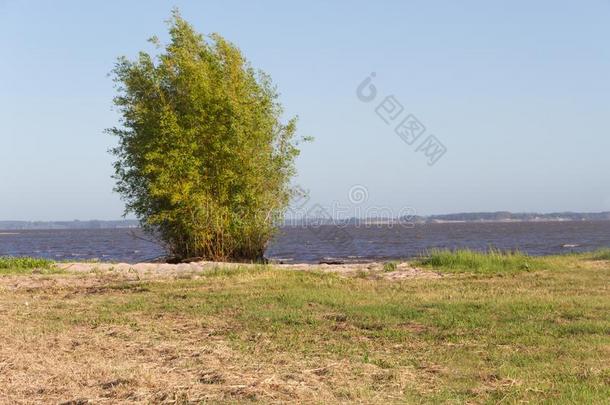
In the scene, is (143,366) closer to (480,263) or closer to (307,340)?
(307,340)

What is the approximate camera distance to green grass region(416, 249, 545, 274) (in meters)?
22.1

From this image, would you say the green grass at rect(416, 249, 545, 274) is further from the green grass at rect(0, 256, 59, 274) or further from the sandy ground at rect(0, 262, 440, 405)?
the green grass at rect(0, 256, 59, 274)

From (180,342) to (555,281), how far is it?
1181cm

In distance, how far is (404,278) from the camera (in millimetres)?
20281

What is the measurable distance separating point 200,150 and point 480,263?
12040mm

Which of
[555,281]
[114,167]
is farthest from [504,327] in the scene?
[114,167]

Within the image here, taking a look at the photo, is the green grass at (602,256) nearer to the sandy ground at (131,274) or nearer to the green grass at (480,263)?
the green grass at (480,263)

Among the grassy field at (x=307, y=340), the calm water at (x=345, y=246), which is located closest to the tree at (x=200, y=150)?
the calm water at (x=345, y=246)

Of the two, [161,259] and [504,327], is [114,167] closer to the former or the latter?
[161,259]

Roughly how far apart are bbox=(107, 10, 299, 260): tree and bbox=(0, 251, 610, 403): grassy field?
26.8ft

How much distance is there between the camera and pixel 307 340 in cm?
1080

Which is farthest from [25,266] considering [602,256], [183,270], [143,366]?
[602,256]

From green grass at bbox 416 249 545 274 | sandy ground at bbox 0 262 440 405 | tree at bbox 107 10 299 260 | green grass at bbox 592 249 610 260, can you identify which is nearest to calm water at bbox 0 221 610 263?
tree at bbox 107 10 299 260

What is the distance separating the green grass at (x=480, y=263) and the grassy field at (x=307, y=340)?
8.56ft
